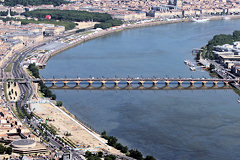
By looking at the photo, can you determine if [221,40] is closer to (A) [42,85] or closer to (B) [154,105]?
(A) [42,85]

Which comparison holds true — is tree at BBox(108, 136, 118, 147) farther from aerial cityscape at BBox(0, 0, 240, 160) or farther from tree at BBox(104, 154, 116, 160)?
tree at BBox(104, 154, 116, 160)

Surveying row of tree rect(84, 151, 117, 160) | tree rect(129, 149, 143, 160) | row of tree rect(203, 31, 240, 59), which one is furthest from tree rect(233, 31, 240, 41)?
row of tree rect(84, 151, 117, 160)

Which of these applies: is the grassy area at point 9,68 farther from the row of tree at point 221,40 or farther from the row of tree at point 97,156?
the row of tree at point 97,156

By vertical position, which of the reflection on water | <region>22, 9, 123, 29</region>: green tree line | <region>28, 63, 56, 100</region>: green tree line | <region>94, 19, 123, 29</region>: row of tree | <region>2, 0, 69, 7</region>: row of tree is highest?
<region>2, 0, 69, 7</region>: row of tree

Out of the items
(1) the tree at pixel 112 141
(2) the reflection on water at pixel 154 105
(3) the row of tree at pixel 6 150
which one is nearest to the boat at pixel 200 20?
(2) the reflection on water at pixel 154 105

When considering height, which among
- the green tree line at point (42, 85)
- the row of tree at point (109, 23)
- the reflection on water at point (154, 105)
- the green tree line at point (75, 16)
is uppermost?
the green tree line at point (75, 16)

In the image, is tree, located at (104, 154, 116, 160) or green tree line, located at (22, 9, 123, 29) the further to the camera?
green tree line, located at (22, 9, 123, 29)

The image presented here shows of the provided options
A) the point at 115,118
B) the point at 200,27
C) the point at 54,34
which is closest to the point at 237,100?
the point at 115,118

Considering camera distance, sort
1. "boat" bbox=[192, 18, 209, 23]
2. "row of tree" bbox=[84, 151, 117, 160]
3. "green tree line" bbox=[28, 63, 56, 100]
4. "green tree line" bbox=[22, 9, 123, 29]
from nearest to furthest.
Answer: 1. "row of tree" bbox=[84, 151, 117, 160]
2. "green tree line" bbox=[28, 63, 56, 100]
3. "green tree line" bbox=[22, 9, 123, 29]
4. "boat" bbox=[192, 18, 209, 23]
